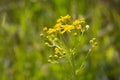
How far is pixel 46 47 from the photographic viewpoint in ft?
7.98

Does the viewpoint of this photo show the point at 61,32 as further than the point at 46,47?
No

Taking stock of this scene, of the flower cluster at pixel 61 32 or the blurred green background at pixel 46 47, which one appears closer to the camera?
the flower cluster at pixel 61 32

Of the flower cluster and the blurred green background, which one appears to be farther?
the blurred green background

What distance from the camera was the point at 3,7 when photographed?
3400 millimetres

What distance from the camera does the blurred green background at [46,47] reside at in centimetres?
241

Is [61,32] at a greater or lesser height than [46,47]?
lesser

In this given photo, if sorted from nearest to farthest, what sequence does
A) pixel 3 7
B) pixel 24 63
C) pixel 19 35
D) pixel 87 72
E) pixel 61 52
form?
pixel 61 52 < pixel 87 72 < pixel 24 63 < pixel 19 35 < pixel 3 7

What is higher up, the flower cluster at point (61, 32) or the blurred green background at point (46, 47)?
the blurred green background at point (46, 47)

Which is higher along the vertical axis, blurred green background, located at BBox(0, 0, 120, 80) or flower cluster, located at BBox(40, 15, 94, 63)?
blurred green background, located at BBox(0, 0, 120, 80)

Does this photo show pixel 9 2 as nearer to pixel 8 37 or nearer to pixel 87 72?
pixel 8 37

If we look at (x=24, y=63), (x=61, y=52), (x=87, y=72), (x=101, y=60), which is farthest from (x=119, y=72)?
(x=61, y=52)

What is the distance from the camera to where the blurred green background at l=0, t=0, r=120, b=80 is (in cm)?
241

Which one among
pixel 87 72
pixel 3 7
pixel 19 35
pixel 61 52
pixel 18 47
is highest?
pixel 3 7

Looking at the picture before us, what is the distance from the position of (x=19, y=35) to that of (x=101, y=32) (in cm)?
59
